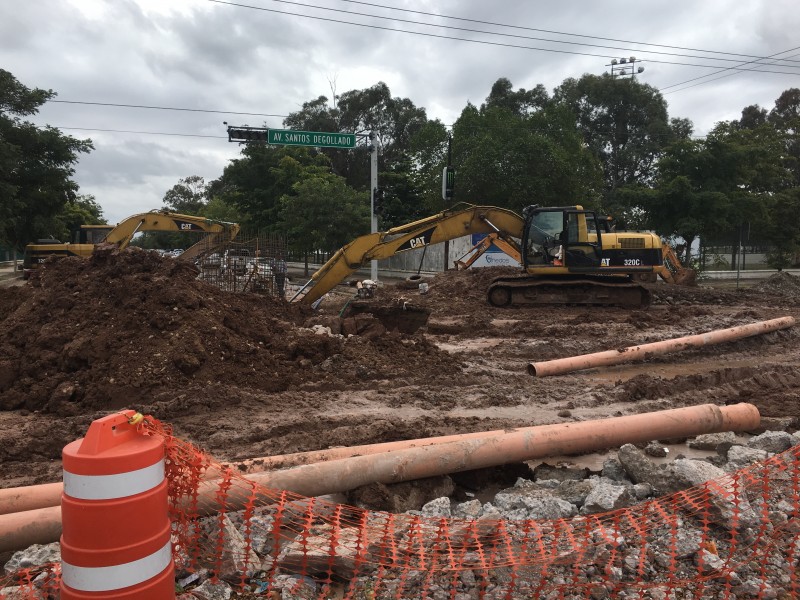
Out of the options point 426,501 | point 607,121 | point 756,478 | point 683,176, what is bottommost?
point 426,501

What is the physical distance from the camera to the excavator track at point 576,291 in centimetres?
1519

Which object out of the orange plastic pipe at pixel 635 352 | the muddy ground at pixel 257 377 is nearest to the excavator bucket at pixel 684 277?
the muddy ground at pixel 257 377

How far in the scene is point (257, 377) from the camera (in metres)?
7.34

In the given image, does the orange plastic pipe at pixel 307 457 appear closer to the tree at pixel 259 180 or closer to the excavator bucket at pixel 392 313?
the excavator bucket at pixel 392 313

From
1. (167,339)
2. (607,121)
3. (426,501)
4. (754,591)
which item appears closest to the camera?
(754,591)

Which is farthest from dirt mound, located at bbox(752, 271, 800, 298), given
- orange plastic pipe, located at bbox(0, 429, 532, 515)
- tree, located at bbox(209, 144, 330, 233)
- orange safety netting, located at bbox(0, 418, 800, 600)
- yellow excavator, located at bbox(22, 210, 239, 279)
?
tree, located at bbox(209, 144, 330, 233)

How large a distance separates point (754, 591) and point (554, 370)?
17.5 ft

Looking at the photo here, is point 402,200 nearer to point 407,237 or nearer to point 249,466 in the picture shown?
point 407,237

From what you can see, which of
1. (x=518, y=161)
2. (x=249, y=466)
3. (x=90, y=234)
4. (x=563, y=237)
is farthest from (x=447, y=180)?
(x=90, y=234)

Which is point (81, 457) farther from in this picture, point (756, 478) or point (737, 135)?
point (737, 135)

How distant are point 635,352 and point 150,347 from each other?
685 cm

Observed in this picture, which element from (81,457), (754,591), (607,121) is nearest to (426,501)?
(754,591)

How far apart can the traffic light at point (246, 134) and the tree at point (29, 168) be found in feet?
45.4

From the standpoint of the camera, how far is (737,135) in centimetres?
2773
